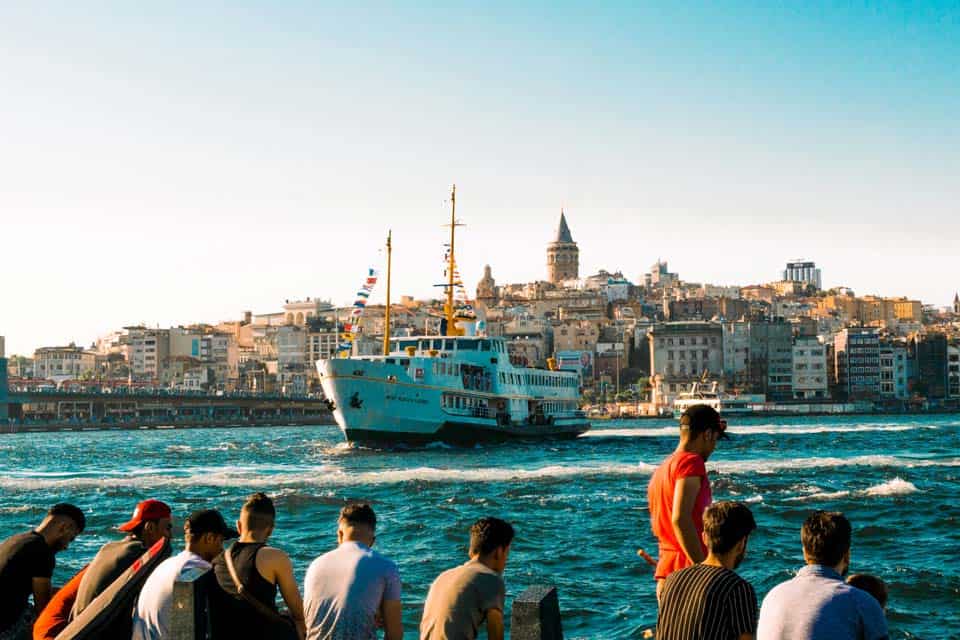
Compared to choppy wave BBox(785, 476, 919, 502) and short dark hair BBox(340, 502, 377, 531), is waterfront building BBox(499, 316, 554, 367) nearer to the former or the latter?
choppy wave BBox(785, 476, 919, 502)

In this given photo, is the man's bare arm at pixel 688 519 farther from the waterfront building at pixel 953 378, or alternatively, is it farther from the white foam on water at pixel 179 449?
the waterfront building at pixel 953 378

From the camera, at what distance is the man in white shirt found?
6.91m

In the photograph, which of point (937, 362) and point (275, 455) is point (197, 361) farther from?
point (275, 455)

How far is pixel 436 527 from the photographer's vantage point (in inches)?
937

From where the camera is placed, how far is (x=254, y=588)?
7.06 meters

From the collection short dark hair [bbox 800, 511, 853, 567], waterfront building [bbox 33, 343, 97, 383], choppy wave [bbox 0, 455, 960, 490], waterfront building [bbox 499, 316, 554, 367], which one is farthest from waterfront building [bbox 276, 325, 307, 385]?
short dark hair [bbox 800, 511, 853, 567]

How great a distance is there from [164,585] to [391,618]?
120cm

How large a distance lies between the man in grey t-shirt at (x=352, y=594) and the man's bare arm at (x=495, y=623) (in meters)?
0.49

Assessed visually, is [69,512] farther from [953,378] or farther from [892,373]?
[953,378]

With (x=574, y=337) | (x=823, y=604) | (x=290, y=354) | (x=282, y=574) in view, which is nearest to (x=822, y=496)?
(x=282, y=574)

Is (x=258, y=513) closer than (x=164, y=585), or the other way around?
(x=164, y=585)

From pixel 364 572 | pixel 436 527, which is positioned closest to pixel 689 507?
pixel 364 572

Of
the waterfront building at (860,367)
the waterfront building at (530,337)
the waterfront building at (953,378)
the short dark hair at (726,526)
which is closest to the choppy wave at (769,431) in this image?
the waterfront building at (860,367)

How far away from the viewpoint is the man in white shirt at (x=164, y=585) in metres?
6.91
